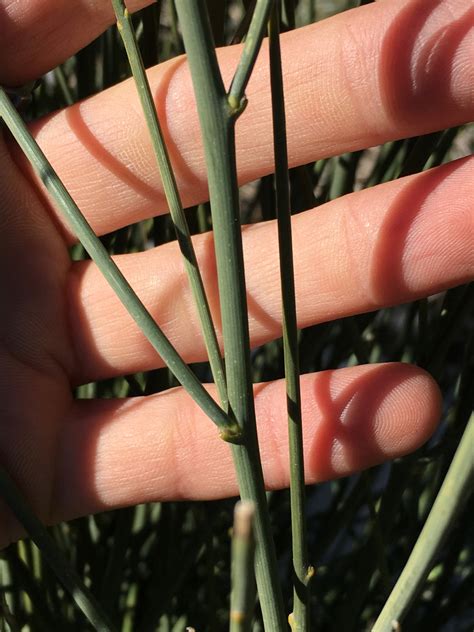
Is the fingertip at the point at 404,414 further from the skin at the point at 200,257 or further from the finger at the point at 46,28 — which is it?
the finger at the point at 46,28

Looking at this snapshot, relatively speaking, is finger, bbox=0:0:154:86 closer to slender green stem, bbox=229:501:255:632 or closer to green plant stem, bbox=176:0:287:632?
green plant stem, bbox=176:0:287:632

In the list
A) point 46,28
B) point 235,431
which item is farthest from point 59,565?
point 46,28

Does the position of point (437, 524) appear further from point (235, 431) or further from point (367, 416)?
point (367, 416)

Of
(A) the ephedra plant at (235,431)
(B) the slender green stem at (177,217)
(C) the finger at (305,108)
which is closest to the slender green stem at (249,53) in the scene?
(A) the ephedra plant at (235,431)

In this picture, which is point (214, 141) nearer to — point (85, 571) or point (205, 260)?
point (205, 260)

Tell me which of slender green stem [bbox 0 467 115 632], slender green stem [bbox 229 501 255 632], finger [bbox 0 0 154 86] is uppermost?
finger [bbox 0 0 154 86]

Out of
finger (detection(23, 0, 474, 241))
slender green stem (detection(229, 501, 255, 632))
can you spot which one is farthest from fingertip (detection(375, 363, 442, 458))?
slender green stem (detection(229, 501, 255, 632))

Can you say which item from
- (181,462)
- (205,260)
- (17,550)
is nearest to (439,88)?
(205,260)
